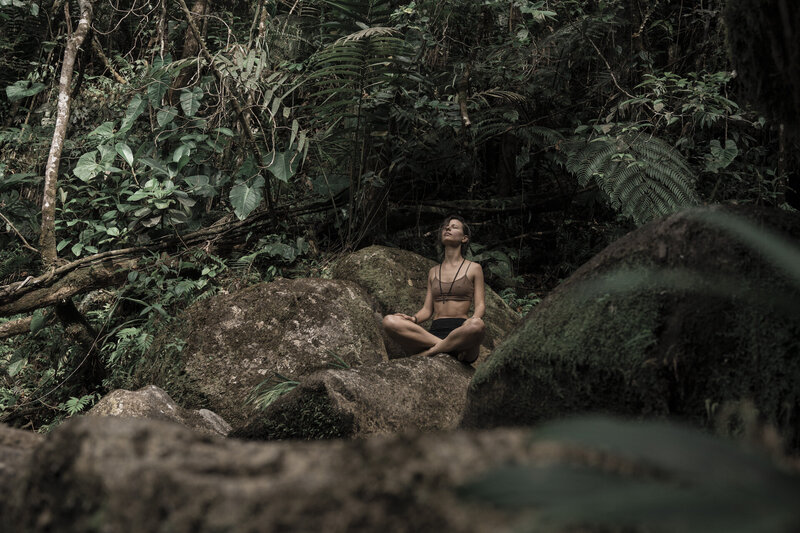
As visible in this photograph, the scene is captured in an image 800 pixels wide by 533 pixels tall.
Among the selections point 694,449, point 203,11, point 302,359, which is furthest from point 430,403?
point 203,11

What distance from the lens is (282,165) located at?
616cm

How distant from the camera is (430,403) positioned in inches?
151

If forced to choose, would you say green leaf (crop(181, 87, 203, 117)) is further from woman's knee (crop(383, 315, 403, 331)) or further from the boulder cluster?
woman's knee (crop(383, 315, 403, 331))

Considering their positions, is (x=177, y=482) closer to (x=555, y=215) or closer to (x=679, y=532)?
(x=679, y=532)

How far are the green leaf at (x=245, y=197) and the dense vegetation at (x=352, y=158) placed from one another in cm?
2

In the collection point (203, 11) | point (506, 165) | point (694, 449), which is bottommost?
point (506, 165)

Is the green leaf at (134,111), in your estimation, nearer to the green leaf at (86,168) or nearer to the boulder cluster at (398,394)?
the green leaf at (86,168)

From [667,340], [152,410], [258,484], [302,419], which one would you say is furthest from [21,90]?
[258,484]

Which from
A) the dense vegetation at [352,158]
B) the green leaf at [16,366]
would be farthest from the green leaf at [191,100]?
the green leaf at [16,366]

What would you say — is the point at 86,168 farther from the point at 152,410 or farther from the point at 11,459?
the point at 11,459

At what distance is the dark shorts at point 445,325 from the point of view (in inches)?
192

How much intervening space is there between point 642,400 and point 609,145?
4.00 metres

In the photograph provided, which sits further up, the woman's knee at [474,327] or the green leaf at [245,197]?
the green leaf at [245,197]

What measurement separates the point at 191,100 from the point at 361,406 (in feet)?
14.4
